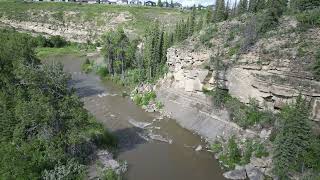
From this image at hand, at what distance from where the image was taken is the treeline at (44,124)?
34812 mm

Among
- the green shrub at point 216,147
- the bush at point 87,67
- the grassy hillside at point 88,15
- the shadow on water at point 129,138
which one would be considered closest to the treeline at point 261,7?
the green shrub at point 216,147

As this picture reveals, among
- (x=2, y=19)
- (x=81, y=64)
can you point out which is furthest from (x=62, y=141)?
(x=2, y=19)

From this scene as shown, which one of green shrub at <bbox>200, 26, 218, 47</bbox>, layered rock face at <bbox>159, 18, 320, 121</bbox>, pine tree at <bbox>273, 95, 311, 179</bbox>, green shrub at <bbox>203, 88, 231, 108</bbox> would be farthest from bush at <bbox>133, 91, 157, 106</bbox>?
pine tree at <bbox>273, 95, 311, 179</bbox>

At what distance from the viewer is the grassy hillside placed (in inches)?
5517

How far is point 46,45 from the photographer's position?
12694cm

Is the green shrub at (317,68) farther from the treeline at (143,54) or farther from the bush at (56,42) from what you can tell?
the bush at (56,42)

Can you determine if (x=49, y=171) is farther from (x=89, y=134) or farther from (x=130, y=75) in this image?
(x=130, y=75)

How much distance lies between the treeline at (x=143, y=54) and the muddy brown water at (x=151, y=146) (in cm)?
830

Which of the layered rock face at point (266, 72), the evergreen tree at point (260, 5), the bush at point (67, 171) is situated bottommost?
the bush at point (67, 171)

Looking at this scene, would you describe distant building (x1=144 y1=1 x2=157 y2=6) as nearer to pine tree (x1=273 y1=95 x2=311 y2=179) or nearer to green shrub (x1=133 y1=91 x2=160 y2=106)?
green shrub (x1=133 y1=91 x2=160 y2=106)

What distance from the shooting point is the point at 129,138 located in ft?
172

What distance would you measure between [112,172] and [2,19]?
130781 mm

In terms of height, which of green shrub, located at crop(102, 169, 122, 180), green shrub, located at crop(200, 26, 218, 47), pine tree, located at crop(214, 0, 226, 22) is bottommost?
green shrub, located at crop(102, 169, 122, 180)

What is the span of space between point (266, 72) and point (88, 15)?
112718 millimetres
